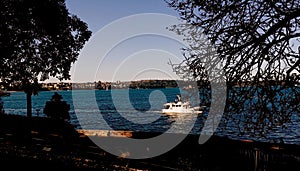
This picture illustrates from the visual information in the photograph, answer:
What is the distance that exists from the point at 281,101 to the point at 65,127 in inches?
666

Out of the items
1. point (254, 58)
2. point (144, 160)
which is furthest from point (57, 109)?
point (254, 58)

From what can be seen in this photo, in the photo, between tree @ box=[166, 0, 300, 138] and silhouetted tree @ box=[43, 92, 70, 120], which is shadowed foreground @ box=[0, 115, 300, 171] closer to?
tree @ box=[166, 0, 300, 138]

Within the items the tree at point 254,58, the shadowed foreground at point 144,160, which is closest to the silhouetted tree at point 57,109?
the shadowed foreground at point 144,160

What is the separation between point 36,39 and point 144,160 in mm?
16071

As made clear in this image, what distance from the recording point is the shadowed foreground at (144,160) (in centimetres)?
942

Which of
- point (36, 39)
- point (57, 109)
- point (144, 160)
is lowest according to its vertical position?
point (144, 160)

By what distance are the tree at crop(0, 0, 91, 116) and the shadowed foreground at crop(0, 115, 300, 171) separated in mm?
9585

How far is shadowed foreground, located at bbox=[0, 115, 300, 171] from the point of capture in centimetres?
942

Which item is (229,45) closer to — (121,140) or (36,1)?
(121,140)

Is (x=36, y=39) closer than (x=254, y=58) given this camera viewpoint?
No

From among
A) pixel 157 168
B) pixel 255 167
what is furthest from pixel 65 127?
pixel 255 167

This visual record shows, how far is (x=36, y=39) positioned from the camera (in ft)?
74.8

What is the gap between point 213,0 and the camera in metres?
7.71

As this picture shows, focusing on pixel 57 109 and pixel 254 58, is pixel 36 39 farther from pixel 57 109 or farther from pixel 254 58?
pixel 254 58
